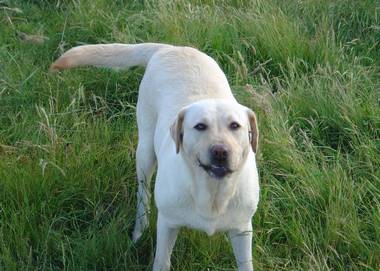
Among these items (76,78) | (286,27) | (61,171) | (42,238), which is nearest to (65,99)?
(76,78)

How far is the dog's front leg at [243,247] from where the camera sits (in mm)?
2977

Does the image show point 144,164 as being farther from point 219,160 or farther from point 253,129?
point 219,160

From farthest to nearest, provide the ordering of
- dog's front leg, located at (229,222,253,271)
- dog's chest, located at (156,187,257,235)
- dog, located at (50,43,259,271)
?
dog's front leg, located at (229,222,253,271), dog's chest, located at (156,187,257,235), dog, located at (50,43,259,271)

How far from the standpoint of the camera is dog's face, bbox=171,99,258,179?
104 inches

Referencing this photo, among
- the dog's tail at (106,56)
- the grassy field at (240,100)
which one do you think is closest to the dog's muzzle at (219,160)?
the grassy field at (240,100)

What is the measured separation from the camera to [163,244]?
3035 mm

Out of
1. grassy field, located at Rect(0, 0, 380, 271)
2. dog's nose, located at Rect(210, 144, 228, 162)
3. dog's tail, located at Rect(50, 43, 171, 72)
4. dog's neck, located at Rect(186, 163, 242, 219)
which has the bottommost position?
grassy field, located at Rect(0, 0, 380, 271)

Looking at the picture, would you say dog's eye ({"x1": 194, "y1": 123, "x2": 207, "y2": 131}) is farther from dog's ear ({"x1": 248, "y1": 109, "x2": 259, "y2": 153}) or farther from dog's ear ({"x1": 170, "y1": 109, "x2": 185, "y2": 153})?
dog's ear ({"x1": 248, "y1": 109, "x2": 259, "y2": 153})

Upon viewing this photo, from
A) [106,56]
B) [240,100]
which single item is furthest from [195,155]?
[240,100]

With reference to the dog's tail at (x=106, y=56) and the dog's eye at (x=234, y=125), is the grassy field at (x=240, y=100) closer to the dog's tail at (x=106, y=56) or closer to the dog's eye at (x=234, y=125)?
the dog's tail at (x=106, y=56)

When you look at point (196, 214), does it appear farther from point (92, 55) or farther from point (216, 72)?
point (92, 55)

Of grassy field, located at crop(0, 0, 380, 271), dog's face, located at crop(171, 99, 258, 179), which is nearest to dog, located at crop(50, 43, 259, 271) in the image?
dog's face, located at crop(171, 99, 258, 179)

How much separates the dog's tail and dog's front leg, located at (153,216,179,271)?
116 centimetres

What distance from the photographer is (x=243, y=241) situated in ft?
9.81
